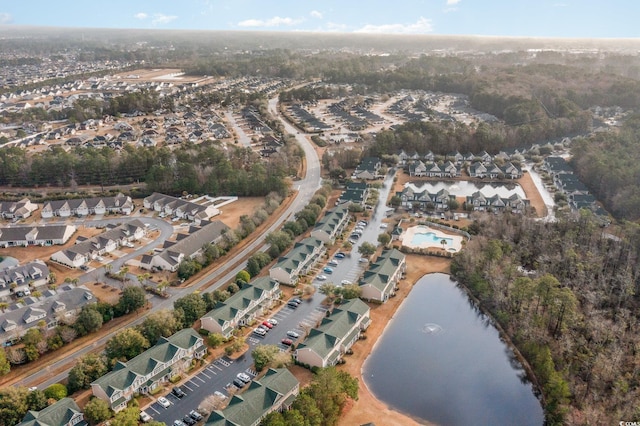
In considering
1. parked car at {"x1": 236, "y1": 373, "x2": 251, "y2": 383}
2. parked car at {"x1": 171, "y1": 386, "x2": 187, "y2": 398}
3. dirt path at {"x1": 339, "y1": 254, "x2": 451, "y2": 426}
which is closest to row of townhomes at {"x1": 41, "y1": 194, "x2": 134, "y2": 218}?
parked car at {"x1": 171, "y1": 386, "x2": 187, "y2": 398}

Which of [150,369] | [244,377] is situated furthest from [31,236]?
[244,377]

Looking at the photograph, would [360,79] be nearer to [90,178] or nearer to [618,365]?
[90,178]

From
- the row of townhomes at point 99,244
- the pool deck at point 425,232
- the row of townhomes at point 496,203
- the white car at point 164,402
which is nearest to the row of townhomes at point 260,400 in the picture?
the white car at point 164,402

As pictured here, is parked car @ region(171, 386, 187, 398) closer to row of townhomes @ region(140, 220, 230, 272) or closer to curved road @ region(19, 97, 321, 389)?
curved road @ region(19, 97, 321, 389)

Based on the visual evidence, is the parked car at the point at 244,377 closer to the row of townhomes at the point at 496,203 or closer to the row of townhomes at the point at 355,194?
the row of townhomes at the point at 355,194

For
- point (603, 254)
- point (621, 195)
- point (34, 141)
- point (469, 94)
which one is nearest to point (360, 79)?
point (469, 94)
